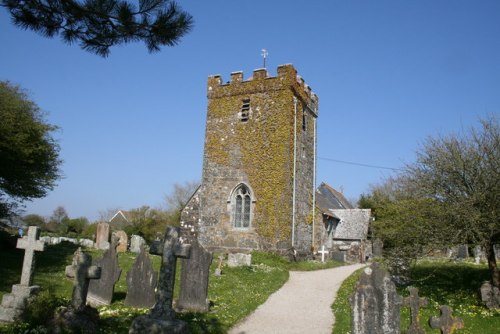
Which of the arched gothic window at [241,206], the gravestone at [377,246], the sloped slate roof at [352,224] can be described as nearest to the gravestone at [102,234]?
the arched gothic window at [241,206]

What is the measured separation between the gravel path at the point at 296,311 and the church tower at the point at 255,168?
5.29 m

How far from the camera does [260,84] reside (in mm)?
22812

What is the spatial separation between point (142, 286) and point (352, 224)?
23308mm

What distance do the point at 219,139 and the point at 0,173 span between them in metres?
10.7

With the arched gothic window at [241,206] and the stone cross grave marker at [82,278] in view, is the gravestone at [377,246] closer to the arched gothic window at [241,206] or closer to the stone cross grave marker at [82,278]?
the arched gothic window at [241,206]

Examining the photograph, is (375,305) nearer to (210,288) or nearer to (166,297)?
(166,297)

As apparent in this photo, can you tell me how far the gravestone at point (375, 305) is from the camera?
5.64 metres

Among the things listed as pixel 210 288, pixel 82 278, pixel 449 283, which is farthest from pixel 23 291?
pixel 449 283

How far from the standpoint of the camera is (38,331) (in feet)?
21.5

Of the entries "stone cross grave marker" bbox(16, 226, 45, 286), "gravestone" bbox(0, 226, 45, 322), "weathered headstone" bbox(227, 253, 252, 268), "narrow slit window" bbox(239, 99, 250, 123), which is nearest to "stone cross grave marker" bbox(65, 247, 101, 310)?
"gravestone" bbox(0, 226, 45, 322)

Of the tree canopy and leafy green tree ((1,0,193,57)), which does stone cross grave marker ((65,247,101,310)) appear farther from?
the tree canopy

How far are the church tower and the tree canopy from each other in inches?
364

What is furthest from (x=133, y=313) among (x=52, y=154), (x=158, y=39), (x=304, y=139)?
(x=304, y=139)

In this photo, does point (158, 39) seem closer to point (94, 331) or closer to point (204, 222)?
point (94, 331)
